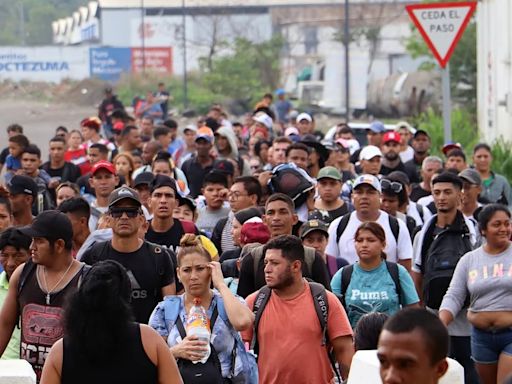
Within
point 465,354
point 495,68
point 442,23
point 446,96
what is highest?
point 442,23

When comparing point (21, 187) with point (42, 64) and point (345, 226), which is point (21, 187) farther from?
point (42, 64)

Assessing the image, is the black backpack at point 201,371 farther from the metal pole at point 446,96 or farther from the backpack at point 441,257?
the metal pole at point 446,96

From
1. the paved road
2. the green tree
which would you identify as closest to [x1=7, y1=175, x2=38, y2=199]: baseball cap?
the paved road

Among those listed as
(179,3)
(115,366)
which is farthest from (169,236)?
(179,3)

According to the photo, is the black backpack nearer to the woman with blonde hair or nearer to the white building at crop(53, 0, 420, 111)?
the woman with blonde hair

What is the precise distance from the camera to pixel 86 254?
9836 mm

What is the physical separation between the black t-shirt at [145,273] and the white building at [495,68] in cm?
1837

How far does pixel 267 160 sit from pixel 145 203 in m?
6.62

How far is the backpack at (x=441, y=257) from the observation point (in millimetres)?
11477

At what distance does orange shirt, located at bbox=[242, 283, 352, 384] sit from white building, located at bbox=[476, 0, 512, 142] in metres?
19.0

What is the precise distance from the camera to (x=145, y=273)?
31.4ft

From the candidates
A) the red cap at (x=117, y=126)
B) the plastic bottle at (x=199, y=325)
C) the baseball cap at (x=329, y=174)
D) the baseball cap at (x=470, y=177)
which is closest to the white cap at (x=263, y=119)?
the red cap at (x=117, y=126)

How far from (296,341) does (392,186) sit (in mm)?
4784

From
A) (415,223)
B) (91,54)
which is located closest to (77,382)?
(415,223)
